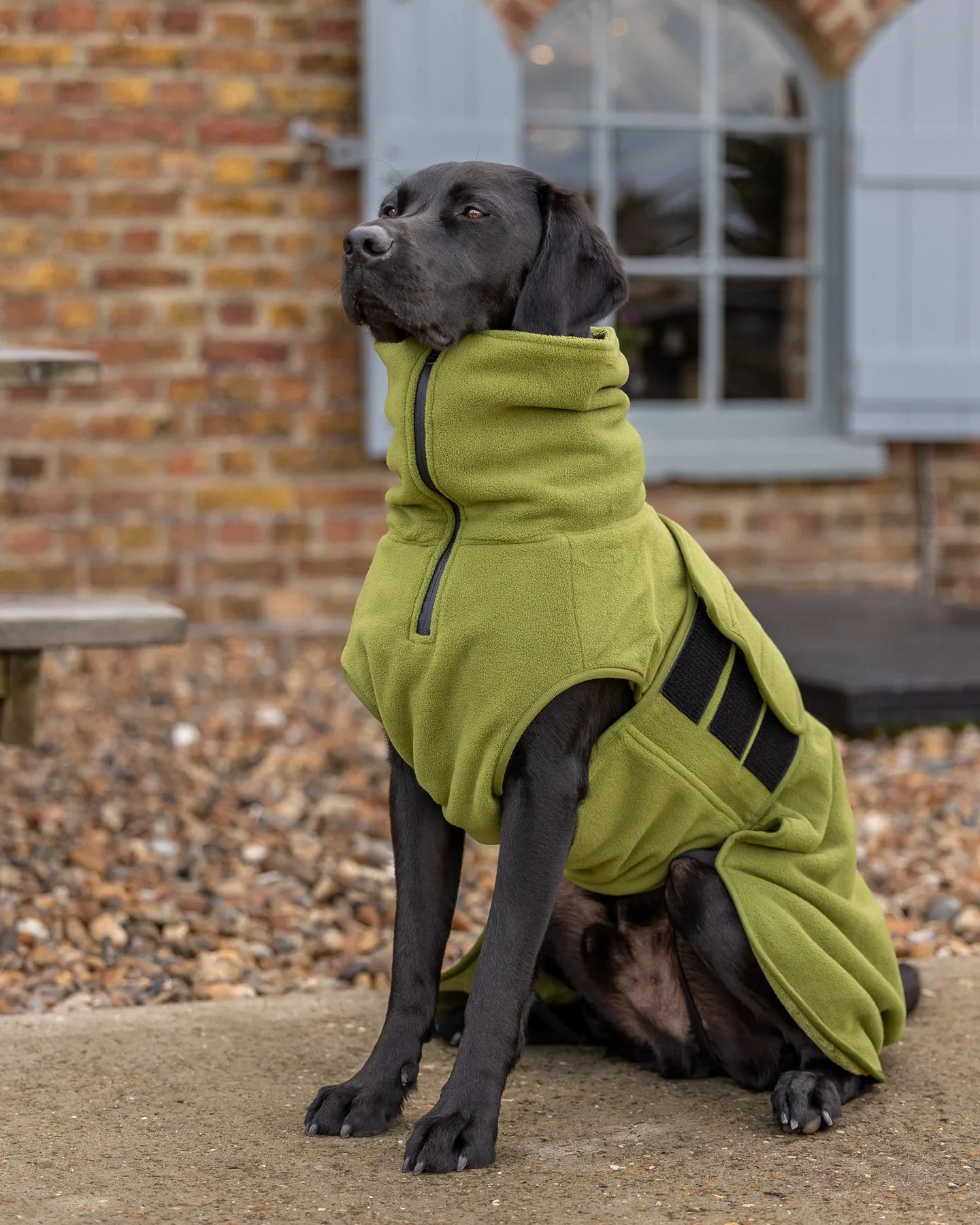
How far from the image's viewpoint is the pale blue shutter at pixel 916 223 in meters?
5.99

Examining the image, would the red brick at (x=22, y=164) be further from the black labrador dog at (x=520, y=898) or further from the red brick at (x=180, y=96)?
the black labrador dog at (x=520, y=898)

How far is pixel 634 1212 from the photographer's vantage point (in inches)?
76.2

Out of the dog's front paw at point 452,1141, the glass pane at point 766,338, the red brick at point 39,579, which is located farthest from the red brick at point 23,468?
the dog's front paw at point 452,1141

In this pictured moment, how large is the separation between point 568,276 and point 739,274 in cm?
425

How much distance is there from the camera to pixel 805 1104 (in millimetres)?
2213

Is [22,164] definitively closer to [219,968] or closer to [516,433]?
[219,968]

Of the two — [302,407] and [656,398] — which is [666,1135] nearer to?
[302,407]

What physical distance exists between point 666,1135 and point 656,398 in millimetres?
4391

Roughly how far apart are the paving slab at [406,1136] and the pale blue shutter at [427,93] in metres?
3.20

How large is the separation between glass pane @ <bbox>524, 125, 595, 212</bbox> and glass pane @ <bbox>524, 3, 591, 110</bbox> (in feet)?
0.31

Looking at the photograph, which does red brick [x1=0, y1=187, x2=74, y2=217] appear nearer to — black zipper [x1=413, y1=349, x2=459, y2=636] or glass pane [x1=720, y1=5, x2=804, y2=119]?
glass pane [x1=720, y1=5, x2=804, y2=119]

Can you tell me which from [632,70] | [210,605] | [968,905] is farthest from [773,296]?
[968,905]

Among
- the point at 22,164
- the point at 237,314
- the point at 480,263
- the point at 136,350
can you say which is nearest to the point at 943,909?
the point at 480,263

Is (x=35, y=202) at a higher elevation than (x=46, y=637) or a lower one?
higher
